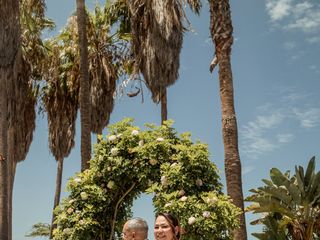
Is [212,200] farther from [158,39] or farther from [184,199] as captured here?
[158,39]

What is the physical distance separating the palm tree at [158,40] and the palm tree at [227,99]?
461 centimetres

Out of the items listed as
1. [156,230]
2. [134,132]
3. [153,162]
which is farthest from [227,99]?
[156,230]

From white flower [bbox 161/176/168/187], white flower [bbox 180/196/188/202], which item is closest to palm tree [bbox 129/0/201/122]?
white flower [bbox 161/176/168/187]

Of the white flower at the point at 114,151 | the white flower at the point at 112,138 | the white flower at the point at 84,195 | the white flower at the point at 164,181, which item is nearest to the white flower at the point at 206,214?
the white flower at the point at 164,181

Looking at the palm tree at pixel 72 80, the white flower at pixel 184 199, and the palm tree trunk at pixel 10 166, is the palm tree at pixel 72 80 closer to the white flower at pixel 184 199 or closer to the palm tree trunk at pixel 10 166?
the palm tree trunk at pixel 10 166

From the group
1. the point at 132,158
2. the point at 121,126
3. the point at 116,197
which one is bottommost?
the point at 116,197

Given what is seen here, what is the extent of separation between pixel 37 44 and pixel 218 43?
12287 mm

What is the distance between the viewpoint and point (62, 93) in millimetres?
24406

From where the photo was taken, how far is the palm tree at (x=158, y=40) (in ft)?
63.7

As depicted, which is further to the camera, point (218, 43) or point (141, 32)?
point (141, 32)

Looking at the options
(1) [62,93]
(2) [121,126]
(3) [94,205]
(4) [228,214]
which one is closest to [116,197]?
(3) [94,205]

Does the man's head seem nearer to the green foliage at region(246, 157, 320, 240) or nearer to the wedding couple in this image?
the wedding couple

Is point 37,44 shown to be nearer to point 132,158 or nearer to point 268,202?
point 268,202

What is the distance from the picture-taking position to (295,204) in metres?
19.4
